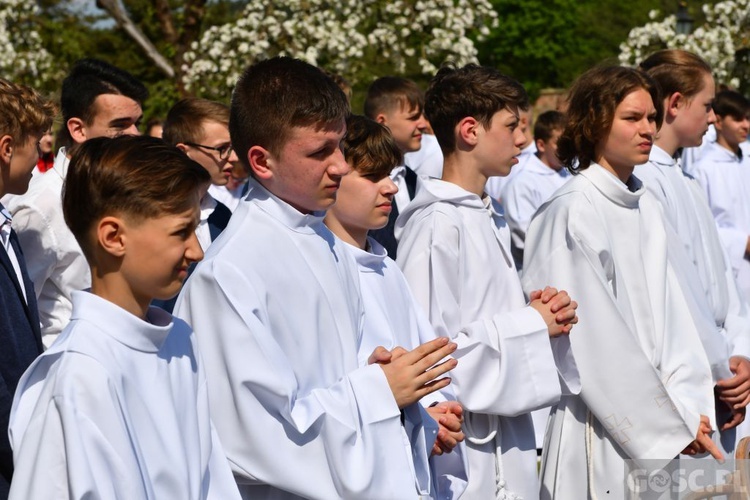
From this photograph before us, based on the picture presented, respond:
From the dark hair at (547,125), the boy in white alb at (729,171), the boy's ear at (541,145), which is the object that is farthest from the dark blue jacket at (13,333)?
the boy's ear at (541,145)

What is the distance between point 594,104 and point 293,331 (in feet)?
7.33

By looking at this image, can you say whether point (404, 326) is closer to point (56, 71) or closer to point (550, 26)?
point (56, 71)

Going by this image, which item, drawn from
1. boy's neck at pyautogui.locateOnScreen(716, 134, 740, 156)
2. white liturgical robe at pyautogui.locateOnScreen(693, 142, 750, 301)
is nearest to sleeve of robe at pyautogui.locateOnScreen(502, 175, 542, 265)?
white liturgical robe at pyautogui.locateOnScreen(693, 142, 750, 301)

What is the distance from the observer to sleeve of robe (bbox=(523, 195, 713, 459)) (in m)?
4.62

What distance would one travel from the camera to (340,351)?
348 centimetres

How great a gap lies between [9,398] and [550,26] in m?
50.2

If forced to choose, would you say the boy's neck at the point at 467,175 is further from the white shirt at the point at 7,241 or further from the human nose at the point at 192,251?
the human nose at the point at 192,251

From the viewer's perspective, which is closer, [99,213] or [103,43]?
[99,213]

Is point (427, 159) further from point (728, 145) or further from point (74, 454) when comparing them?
point (74, 454)

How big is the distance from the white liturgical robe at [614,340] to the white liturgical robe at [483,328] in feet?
0.70

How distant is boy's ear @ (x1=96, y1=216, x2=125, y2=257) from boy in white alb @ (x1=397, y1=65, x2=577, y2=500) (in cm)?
170

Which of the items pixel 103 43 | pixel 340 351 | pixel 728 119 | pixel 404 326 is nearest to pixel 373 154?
pixel 404 326

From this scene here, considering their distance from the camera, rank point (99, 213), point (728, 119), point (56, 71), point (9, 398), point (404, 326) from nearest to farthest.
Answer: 1. point (99, 213)
2. point (9, 398)
3. point (404, 326)
4. point (728, 119)
5. point (56, 71)

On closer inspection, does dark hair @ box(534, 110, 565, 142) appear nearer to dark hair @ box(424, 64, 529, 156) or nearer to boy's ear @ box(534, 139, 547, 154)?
boy's ear @ box(534, 139, 547, 154)
